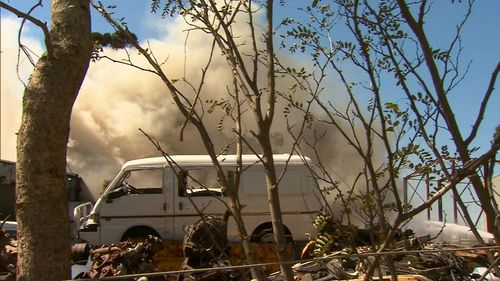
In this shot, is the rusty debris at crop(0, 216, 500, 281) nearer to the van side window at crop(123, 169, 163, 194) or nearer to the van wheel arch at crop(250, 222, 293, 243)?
the van wheel arch at crop(250, 222, 293, 243)

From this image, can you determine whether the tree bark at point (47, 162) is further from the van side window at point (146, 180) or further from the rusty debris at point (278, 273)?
the van side window at point (146, 180)

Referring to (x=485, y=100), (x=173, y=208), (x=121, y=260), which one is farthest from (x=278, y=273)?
(x=173, y=208)

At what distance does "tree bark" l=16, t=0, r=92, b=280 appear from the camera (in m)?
2.39

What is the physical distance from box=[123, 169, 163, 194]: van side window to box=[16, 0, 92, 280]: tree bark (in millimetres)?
9309

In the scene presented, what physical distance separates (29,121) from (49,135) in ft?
0.34

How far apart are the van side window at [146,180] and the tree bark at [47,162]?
366 inches

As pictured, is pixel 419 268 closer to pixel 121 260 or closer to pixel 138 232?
pixel 121 260

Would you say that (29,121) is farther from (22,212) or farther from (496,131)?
(496,131)

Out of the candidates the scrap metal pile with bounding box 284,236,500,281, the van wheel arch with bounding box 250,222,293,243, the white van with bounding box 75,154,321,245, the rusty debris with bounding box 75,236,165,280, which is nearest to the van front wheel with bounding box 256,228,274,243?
the van wheel arch with bounding box 250,222,293,243

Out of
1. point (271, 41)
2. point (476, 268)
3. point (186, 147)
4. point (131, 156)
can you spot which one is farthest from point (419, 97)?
point (131, 156)

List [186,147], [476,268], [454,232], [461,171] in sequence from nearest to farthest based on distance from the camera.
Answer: [461,171], [476,268], [454,232], [186,147]

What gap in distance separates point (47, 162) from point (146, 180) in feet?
31.8

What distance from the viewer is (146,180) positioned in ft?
39.4

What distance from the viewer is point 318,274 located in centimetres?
574
